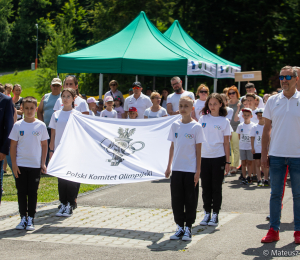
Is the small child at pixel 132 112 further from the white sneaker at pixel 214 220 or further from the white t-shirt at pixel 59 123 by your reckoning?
the white sneaker at pixel 214 220

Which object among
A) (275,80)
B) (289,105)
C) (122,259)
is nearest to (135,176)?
(122,259)

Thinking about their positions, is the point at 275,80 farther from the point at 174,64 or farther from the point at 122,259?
the point at 122,259

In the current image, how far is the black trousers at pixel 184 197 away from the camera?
18.2 feet

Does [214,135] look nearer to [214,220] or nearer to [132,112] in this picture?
[214,220]

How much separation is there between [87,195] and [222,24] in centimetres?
2845

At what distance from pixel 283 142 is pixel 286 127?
185 millimetres

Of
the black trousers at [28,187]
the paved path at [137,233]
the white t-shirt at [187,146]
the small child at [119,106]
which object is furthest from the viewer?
the small child at [119,106]

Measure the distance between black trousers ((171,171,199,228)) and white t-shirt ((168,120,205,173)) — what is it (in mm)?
95

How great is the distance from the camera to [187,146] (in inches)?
218

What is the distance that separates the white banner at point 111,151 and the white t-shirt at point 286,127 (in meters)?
1.88

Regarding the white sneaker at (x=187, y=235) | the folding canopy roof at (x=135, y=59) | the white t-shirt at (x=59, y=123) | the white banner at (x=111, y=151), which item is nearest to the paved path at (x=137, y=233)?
the white sneaker at (x=187, y=235)

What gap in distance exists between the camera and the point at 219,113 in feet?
21.4

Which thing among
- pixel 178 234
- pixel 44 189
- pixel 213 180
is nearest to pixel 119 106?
pixel 44 189

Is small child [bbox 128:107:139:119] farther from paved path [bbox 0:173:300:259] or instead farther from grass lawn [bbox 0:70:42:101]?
grass lawn [bbox 0:70:42:101]
